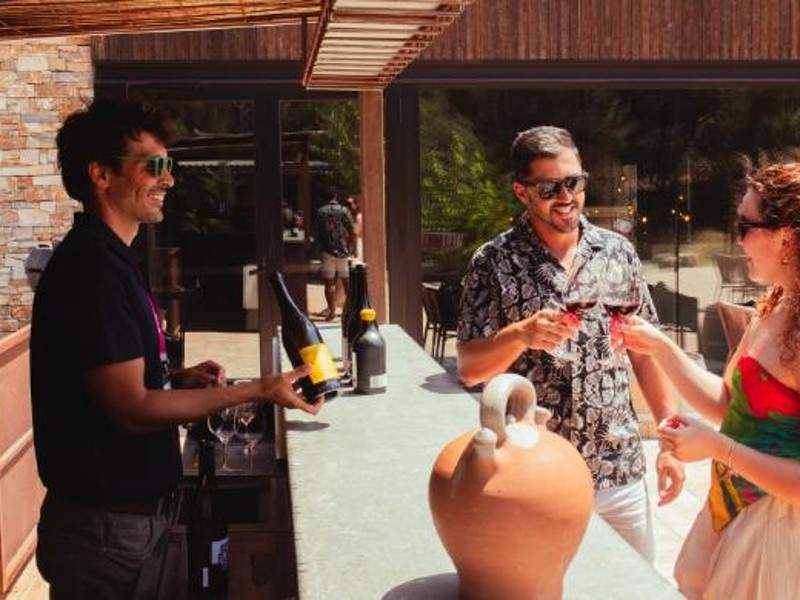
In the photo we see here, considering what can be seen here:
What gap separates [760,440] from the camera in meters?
2.38

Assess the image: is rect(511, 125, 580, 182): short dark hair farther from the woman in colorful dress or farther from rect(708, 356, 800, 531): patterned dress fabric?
rect(708, 356, 800, 531): patterned dress fabric

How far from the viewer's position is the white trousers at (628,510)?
2.91 m

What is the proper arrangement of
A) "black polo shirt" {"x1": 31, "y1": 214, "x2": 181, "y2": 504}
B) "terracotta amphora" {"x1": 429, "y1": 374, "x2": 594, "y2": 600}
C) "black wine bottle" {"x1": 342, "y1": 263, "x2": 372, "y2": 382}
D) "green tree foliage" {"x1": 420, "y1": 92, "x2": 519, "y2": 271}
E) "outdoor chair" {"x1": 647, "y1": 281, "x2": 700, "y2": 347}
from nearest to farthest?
1. "terracotta amphora" {"x1": 429, "y1": 374, "x2": 594, "y2": 600}
2. "black polo shirt" {"x1": 31, "y1": 214, "x2": 181, "y2": 504}
3. "black wine bottle" {"x1": 342, "y1": 263, "x2": 372, "y2": 382}
4. "green tree foliage" {"x1": 420, "y1": 92, "x2": 519, "y2": 271}
5. "outdoor chair" {"x1": 647, "y1": 281, "x2": 700, "y2": 347}

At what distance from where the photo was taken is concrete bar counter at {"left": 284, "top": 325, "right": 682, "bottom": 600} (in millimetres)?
1680

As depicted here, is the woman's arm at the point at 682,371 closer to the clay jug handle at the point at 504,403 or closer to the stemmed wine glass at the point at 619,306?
the stemmed wine glass at the point at 619,306

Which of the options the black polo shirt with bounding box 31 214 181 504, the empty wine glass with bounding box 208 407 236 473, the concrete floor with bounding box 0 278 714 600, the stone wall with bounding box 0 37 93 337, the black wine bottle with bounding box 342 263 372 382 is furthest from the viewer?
the stone wall with bounding box 0 37 93 337

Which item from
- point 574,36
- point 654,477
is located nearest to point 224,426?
point 654,477

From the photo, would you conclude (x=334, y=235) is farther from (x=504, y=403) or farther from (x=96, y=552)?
(x=504, y=403)

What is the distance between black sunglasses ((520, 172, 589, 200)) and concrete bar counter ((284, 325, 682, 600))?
66 centimetres

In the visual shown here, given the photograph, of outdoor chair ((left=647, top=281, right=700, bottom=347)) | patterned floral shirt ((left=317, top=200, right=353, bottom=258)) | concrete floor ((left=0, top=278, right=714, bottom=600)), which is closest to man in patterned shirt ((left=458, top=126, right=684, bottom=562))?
concrete floor ((left=0, top=278, right=714, bottom=600))

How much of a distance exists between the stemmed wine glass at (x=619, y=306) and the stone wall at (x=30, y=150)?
5.45 meters

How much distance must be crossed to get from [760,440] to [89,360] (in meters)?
1.54

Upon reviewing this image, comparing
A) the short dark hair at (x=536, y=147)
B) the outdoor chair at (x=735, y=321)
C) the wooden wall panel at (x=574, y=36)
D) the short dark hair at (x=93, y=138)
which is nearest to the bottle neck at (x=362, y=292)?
the short dark hair at (x=536, y=147)

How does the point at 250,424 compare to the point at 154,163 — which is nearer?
the point at 154,163
